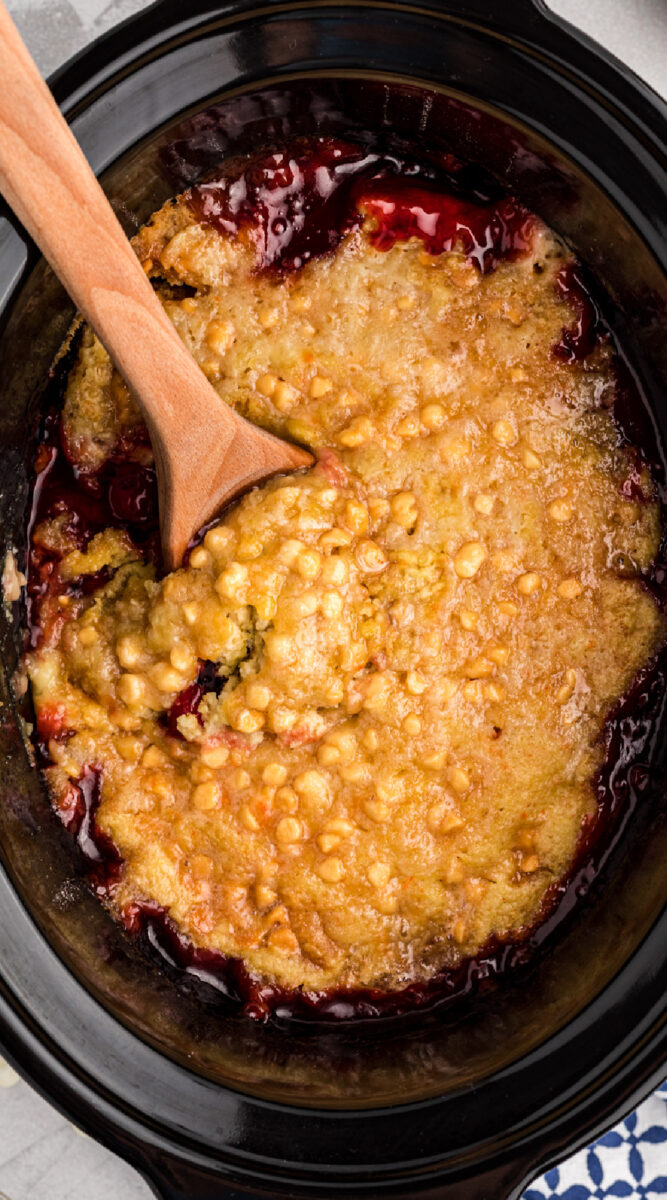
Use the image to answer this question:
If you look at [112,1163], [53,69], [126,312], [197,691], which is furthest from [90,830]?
[53,69]

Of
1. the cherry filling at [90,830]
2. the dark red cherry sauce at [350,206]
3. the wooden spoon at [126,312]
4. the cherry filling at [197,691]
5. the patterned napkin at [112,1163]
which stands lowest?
the patterned napkin at [112,1163]

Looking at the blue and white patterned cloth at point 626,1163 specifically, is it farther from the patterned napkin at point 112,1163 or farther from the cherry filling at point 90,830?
the cherry filling at point 90,830

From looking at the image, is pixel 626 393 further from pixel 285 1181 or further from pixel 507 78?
pixel 285 1181

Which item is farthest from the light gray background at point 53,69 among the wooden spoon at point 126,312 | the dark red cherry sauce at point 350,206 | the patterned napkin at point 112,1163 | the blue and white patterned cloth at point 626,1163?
the blue and white patterned cloth at point 626,1163

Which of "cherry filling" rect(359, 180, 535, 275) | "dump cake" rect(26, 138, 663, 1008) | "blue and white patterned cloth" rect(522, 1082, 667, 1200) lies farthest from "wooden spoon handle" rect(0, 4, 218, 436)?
"blue and white patterned cloth" rect(522, 1082, 667, 1200)

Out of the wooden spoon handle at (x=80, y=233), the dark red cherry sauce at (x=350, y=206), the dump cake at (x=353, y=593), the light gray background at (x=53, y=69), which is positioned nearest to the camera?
the wooden spoon handle at (x=80, y=233)

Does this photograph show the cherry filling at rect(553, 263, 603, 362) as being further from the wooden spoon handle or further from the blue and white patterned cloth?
the blue and white patterned cloth
